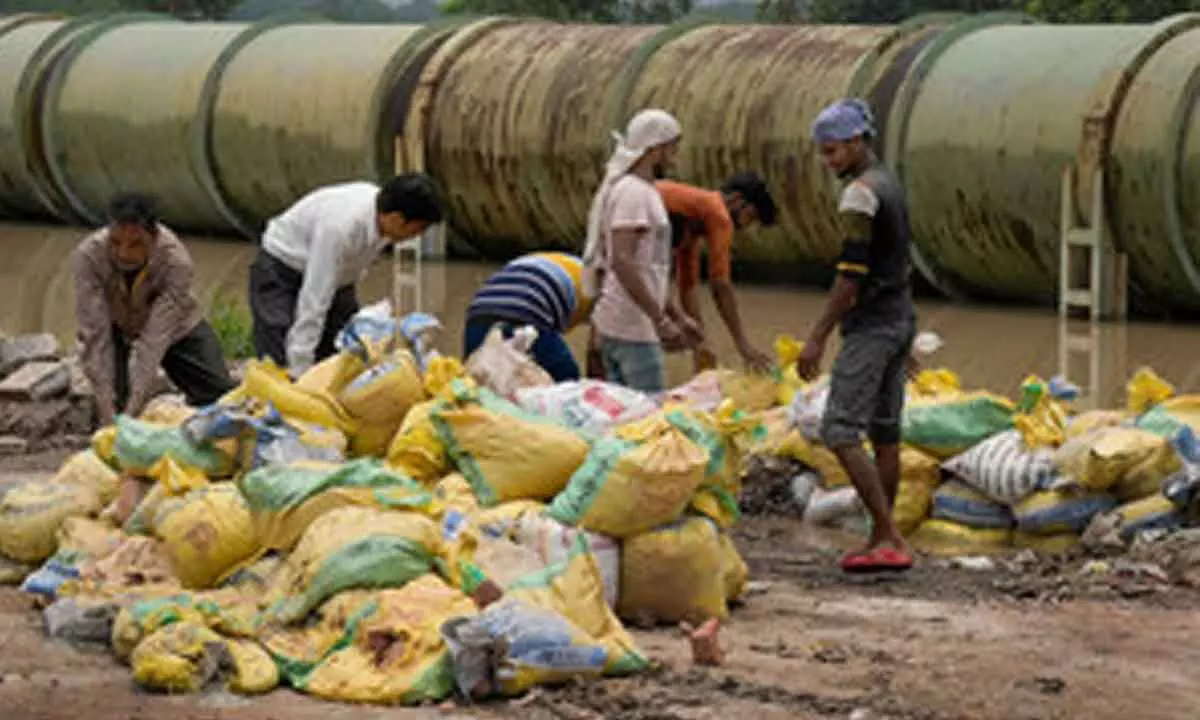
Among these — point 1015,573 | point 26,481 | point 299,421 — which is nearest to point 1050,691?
point 1015,573

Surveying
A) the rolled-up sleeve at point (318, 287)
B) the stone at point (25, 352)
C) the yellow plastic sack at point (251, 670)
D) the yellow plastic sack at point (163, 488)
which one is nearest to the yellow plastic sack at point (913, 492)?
the rolled-up sleeve at point (318, 287)

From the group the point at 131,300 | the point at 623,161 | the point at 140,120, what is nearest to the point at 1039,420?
the point at 623,161

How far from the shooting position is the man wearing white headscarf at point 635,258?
29.0 ft

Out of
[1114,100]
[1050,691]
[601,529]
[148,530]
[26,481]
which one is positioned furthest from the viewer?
[1114,100]

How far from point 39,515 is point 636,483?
1990mm

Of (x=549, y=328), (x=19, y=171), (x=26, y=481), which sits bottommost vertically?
(x=19, y=171)

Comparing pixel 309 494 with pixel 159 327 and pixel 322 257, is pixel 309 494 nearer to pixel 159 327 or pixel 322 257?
pixel 322 257

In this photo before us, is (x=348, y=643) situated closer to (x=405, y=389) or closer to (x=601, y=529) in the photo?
(x=601, y=529)

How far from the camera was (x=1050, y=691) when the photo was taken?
20.7ft

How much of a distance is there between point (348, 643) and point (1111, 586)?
2454mm

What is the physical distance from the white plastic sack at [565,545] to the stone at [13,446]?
3.88 m

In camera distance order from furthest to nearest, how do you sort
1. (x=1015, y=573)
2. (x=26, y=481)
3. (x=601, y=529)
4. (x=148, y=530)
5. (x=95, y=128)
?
(x=95, y=128) → (x=26, y=481) → (x=1015, y=573) → (x=148, y=530) → (x=601, y=529)

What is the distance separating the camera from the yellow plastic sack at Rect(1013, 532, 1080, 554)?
8664 millimetres

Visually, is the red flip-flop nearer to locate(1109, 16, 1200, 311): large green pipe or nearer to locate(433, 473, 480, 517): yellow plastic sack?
locate(433, 473, 480, 517): yellow plastic sack
